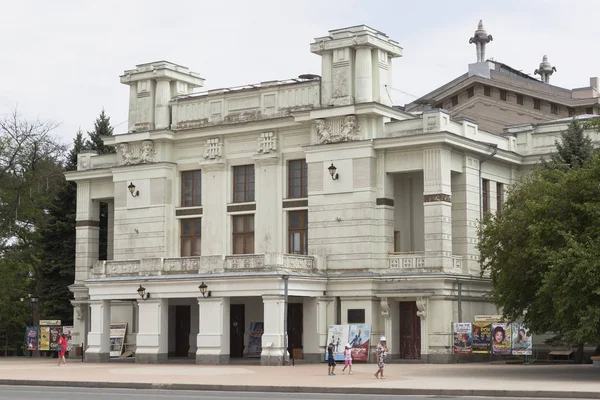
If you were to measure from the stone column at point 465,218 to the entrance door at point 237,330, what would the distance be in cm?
1121

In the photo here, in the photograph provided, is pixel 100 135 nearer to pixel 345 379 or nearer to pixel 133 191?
pixel 133 191

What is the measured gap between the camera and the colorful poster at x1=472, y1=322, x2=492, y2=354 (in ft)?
150

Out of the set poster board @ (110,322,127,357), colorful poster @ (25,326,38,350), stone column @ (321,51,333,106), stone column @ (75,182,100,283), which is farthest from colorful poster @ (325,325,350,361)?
colorful poster @ (25,326,38,350)

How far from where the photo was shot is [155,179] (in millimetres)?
54969

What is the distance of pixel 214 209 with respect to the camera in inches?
2122

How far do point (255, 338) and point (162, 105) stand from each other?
43.3ft

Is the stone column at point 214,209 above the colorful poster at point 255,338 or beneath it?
above

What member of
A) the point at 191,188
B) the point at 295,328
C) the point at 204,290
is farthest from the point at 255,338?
the point at 191,188

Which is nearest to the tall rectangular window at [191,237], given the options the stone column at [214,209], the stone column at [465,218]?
the stone column at [214,209]

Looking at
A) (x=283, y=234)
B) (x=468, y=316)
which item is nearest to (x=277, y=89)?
(x=283, y=234)

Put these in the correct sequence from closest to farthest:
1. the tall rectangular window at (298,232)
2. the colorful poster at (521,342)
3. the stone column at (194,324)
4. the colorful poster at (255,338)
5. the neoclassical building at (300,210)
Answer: the colorful poster at (521,342) → the neoclassical building at (300,210) → the colorful poster at (255,338) → the tall rectangular window at (298,232) → the stone column at (194,324)

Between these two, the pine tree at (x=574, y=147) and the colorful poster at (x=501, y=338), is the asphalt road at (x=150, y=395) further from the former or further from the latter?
the pine tree at (x=574, y=147)

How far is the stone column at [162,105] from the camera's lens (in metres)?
55.2

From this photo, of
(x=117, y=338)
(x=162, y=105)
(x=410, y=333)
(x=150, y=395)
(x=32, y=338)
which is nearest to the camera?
(x=150, y=395)
